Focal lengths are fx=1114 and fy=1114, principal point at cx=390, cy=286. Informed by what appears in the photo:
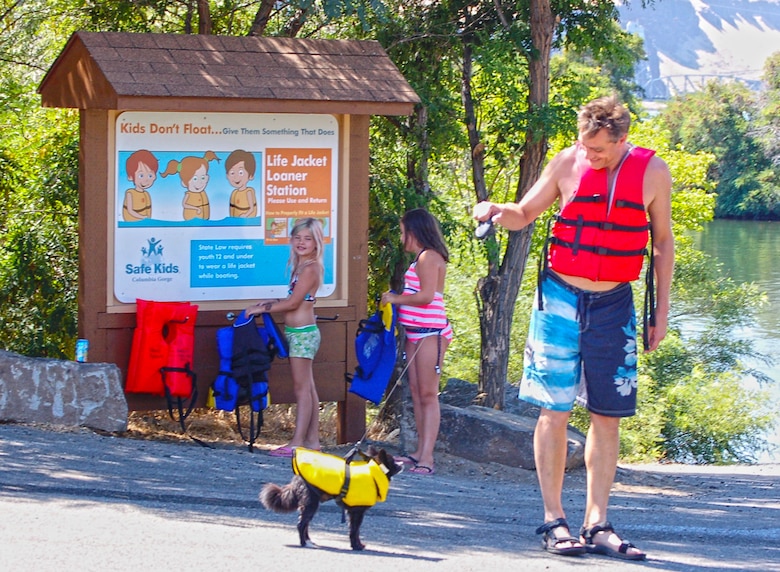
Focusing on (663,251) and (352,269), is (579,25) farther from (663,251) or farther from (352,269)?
(663,251)

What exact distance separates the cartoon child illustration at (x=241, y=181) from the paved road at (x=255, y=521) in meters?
1.87

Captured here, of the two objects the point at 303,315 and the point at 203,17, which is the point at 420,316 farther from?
the point at 203,17

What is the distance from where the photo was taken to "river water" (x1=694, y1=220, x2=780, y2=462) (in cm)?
3034

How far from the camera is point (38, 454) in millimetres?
6516

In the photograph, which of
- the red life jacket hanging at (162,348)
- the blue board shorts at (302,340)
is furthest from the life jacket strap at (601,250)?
the red life jacket hanging at (162,348)

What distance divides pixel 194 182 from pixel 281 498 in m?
4.17

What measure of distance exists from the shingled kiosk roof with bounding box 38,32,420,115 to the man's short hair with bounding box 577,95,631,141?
156 inches

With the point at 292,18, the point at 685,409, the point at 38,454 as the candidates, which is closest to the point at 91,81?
the point at 38,454

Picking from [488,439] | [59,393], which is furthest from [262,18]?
[488,439]

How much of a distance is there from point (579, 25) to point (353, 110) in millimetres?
4097

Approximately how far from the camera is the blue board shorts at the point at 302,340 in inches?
313

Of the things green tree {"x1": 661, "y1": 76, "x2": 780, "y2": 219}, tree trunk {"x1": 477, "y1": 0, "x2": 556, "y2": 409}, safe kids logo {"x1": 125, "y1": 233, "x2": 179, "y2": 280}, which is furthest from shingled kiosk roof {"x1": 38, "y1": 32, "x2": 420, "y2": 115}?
green tree {"x1": 661, "y1": 76, "x2": 780, "y2": 219}

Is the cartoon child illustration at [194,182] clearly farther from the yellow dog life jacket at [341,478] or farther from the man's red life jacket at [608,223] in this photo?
the man's red life jacket at [608,223]

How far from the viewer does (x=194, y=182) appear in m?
Result: 8.27
